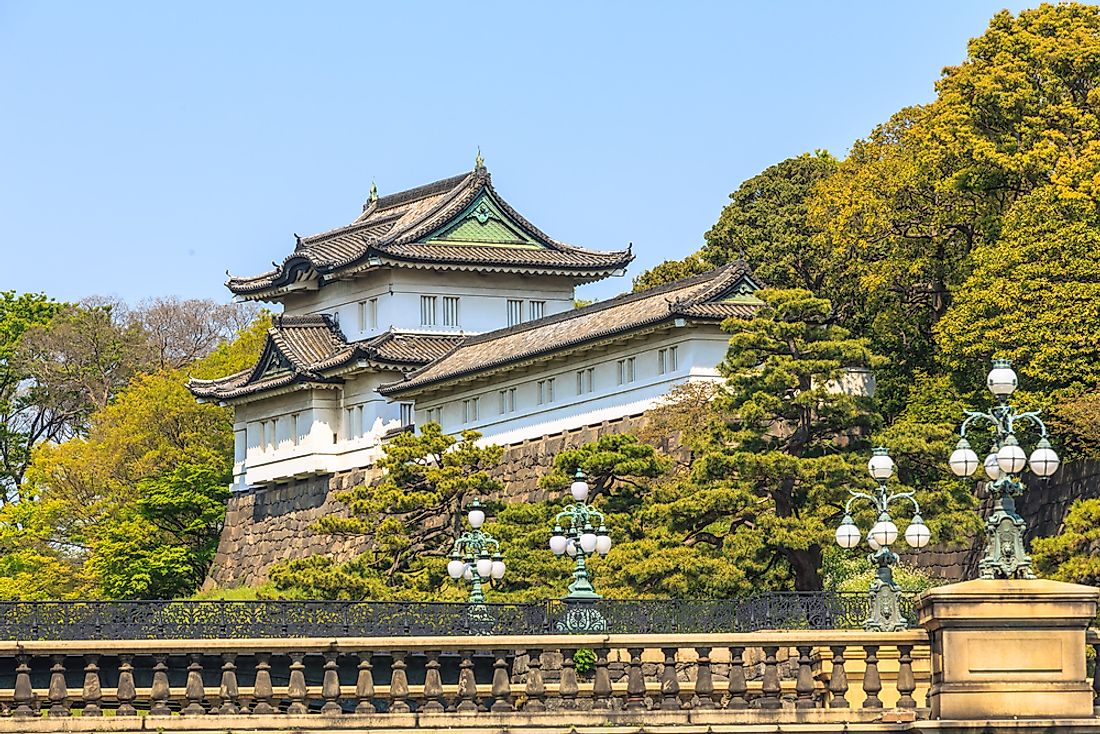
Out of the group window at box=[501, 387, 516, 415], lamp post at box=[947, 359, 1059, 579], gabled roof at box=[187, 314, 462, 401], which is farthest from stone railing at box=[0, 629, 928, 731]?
gabled roof at box=[187, 314, 462, 401]

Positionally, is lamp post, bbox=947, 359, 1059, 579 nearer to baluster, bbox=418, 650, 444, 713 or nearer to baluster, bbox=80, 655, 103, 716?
baluster, bbox=418, 650, 444, 713

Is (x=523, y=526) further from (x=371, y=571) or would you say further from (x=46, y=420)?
(x=46, y=420)

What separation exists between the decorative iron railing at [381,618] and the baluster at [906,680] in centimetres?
786

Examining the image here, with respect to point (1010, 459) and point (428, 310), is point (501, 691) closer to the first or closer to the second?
point (1010, 459)

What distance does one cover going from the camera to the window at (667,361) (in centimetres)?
5959

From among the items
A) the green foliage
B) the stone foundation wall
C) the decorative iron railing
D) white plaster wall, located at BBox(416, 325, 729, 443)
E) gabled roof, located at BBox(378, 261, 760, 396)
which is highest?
gabled roof, located at BBox(378, 261, 760, 396)

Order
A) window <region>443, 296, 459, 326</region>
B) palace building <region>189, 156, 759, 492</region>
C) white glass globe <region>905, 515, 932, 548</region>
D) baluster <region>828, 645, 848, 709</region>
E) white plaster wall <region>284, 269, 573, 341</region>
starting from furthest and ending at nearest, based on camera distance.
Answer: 1. window <region>443, 296, 459, 326</region>
2. white plaster wall <region>284, 269, 573, 341</region>
3. palace building <region>189, 156, 759, 492</region>
4. white glass globe <region>905, 515, 932, 548</region>
5. baluster <region>828, 645, 848, 709</region>

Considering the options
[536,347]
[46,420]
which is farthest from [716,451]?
[46,420]

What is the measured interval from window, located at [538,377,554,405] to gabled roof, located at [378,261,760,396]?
0.92 metres

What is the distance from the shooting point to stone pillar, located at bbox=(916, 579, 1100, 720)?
2214 cm

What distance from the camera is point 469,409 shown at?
6681 centimetres

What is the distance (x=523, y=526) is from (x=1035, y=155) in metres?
13.3

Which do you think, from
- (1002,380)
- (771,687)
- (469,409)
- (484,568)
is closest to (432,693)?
(771,687)

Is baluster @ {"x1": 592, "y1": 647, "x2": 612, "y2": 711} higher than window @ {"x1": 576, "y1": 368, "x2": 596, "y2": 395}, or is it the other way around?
window @ {"x1": 576, "y1": 368, "x2": 596, "y2": 395}
